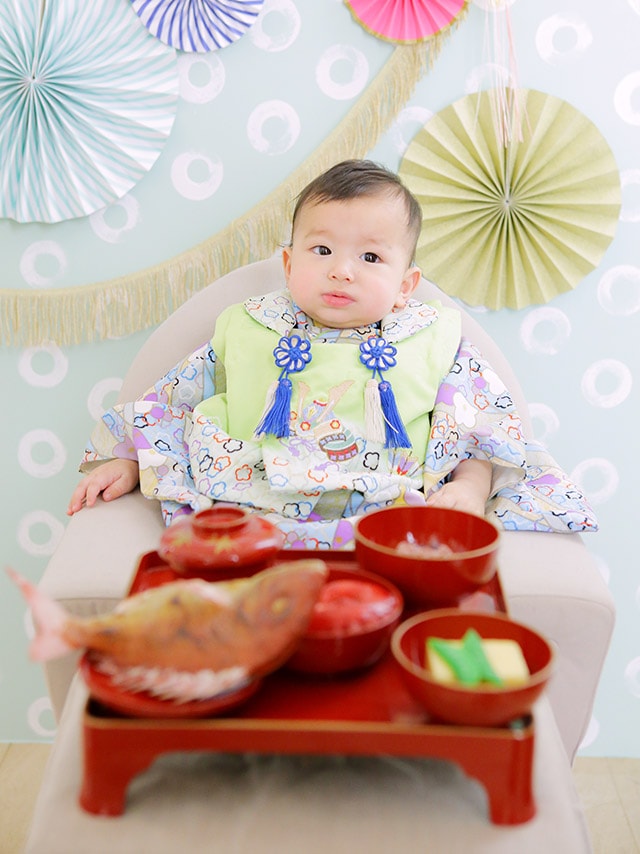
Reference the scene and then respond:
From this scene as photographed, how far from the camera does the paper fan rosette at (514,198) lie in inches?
64.8

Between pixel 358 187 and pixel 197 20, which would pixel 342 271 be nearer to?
pixel 358 187

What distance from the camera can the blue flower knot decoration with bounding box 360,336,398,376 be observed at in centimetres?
140

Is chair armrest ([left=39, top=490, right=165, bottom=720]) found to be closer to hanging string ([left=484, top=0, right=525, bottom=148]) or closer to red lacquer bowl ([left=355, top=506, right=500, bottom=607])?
A: red lacquer bowl ([left=355, top=506, right=500, bottom=607])

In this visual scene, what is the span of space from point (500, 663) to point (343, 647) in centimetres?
14

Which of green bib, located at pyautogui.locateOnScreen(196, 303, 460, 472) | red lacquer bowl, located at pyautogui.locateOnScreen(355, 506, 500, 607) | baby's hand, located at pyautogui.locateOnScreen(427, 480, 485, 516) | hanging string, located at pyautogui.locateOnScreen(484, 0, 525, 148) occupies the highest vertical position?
hanging string, located at pyautogui.locateOnScreen(484, 0, 525, 148)

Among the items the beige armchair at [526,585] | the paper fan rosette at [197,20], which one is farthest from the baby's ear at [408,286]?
the paper fan rosette at [197,20]

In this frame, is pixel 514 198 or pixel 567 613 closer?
pixel 567 613

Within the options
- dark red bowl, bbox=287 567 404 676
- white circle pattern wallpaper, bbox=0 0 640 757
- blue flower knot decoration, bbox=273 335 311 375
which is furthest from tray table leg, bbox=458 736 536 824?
white circle pattern wallpaper, bbox=0 0 640 757

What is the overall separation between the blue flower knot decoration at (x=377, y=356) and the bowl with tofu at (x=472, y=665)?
0.64 m

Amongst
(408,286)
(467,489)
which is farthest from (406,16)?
(467,489)

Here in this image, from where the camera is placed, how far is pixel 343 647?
79 cm

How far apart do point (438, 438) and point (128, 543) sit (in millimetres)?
507

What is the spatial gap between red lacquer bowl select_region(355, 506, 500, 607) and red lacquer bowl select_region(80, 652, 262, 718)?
210mm

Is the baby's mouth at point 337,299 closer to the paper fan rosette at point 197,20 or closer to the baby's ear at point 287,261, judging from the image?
the baby's ear at point 287,261
